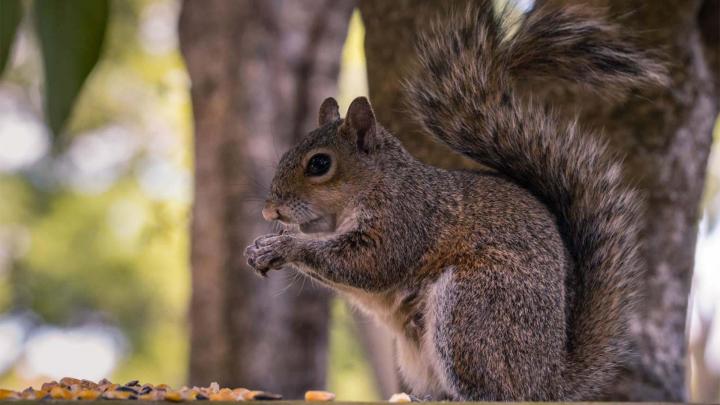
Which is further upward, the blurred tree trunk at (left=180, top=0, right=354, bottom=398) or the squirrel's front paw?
the blurred tree trunk at (left=180, top=0, right=354, bottom=398)

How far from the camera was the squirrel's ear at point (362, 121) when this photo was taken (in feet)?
7.37

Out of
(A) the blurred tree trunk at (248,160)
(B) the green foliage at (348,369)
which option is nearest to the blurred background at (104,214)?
(B) the green foliage at (348,369)

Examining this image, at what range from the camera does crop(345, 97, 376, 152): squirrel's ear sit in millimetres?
2246

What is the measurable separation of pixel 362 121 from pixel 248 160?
2.00m

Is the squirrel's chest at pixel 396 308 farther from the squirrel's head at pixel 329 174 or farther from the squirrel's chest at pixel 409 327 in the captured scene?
the squirrel's head at pixel 329 174

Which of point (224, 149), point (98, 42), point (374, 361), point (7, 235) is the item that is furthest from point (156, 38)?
point (98, 42)

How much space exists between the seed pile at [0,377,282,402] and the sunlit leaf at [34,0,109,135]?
0.50 meters

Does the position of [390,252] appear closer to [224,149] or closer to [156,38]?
[224,149]

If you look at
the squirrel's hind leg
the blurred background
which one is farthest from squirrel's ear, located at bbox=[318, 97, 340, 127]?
the blurred background

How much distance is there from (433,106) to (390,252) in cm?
40

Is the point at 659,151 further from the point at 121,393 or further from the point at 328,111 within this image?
the point at 121,393

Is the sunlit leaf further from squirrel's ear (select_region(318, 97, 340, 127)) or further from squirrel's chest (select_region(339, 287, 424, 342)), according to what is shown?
squirrel's chest (select_region(339, 287, 424, 342))

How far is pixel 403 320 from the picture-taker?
2215 millimetres

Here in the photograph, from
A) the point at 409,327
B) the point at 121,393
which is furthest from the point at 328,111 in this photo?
the point at 121,393
